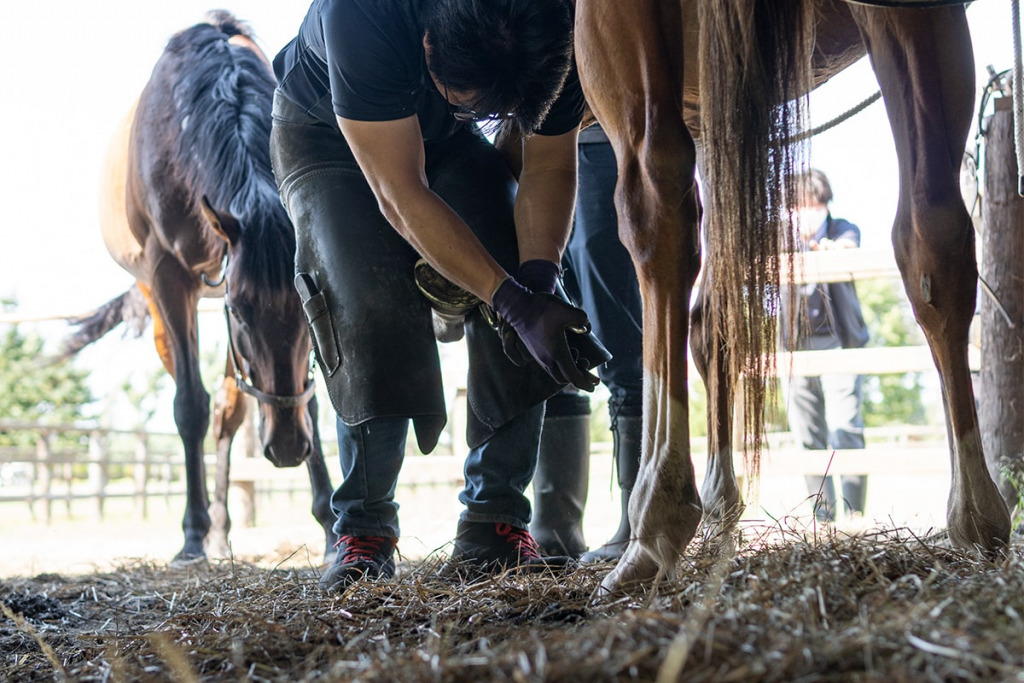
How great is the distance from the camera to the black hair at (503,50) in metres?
1.70

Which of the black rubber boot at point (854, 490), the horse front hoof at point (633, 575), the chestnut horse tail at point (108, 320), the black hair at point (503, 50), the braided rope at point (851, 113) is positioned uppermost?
the braided rope at point (851, 113)

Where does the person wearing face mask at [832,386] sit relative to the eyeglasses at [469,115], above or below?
below

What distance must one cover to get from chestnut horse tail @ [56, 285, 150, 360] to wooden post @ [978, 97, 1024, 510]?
595 cm

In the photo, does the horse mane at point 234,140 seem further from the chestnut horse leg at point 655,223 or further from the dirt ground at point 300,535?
the chestnut horse leg at point 655,223

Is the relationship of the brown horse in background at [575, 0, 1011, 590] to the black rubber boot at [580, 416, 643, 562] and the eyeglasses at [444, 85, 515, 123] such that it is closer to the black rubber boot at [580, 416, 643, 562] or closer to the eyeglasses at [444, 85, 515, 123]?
the eyeglasses at [444, 85, 515, 123]

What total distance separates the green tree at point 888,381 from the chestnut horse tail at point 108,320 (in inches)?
637

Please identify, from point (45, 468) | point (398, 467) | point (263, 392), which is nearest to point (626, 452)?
point (398, 467)

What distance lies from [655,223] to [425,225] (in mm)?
547

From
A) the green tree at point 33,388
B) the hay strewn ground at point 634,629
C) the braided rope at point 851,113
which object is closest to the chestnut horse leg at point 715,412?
the hay strewn ground at point 634,629

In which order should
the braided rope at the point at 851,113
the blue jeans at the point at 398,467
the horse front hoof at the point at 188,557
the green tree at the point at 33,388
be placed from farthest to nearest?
the green tree at the point at 33,388, the horse front hoof at the point at 188,557, the braided rope at the point at 851,113, the blue jeans at the point at 398,467

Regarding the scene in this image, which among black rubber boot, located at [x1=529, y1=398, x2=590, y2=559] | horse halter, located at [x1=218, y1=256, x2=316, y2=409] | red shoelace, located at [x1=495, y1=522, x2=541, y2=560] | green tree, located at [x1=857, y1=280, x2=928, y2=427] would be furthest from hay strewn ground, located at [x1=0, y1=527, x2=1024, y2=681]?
green tree, located at [x1=857, y1=280, x2=928, y2=427]

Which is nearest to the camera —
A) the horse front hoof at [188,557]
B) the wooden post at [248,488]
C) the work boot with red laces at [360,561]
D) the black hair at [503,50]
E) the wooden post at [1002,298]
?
the black hair at [503,50]

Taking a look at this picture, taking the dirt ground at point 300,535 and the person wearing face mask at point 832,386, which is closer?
the dirt ground at point 300,535

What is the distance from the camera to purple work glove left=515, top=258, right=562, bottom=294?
185 cm
